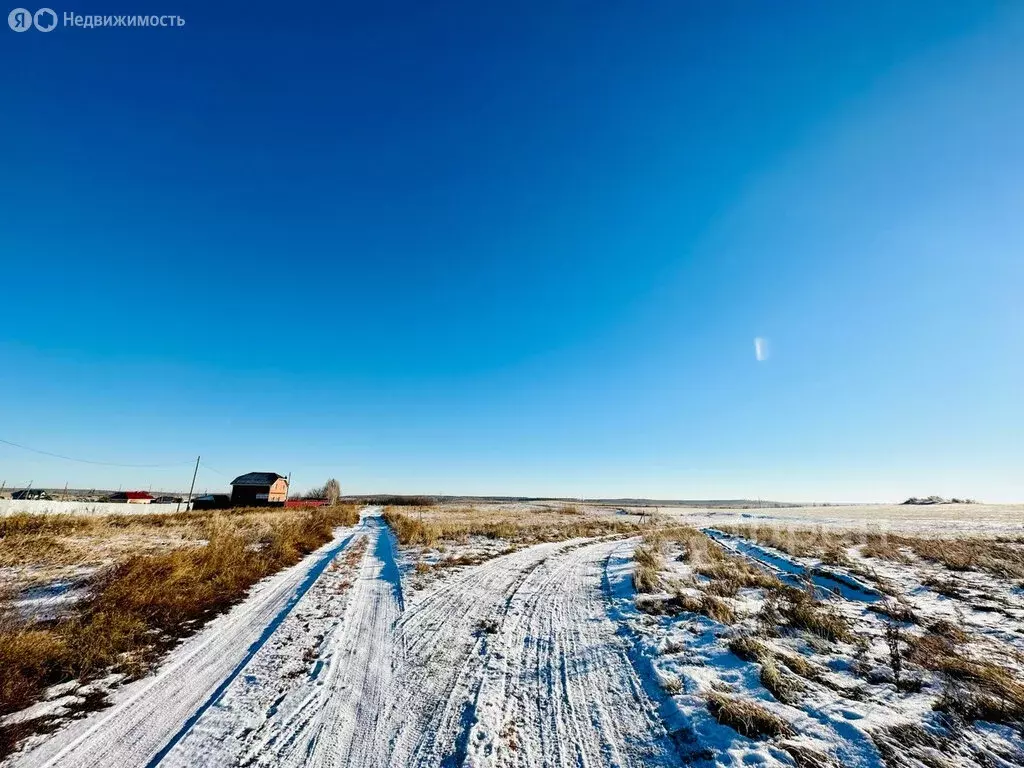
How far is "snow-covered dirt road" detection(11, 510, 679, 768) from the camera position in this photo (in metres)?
4.06

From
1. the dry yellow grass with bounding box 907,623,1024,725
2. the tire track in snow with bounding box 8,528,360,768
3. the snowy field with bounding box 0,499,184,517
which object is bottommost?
the tire track in snow with bounding box 8,528,360,768

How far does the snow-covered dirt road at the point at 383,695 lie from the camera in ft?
13.3

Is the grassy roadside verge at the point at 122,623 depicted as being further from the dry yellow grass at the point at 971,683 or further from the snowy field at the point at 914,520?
the snowy field at the point at 914,520

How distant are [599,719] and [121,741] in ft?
15.7

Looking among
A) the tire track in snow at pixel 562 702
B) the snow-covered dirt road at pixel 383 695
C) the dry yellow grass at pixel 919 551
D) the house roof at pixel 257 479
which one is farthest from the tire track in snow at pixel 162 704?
the house roof at pixel 257 479

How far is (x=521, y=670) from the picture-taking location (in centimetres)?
608

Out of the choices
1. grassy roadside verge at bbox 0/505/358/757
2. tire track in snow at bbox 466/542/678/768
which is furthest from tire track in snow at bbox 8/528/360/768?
Answer: tire track in snow at bbox 466/542/678/768

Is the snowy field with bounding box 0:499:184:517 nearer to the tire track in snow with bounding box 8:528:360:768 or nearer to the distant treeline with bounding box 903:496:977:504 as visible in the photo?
the tire track in snow with bounding box 8:528:360:768

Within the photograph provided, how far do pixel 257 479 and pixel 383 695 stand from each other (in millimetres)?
71029

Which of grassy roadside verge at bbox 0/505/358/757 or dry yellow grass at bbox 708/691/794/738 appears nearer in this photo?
dry yellow grass at bbox 708/691/794/738

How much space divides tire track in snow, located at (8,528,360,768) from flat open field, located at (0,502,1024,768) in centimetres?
3

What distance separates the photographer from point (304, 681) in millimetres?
5465

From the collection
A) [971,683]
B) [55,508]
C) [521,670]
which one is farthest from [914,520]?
[55,508]

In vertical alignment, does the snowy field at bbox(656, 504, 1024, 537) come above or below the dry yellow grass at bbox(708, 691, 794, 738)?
below
